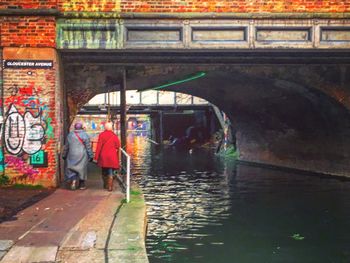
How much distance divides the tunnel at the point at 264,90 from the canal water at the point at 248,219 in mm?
2010

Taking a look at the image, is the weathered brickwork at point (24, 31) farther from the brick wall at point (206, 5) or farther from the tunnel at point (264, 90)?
the tunnel at point (264, 90)

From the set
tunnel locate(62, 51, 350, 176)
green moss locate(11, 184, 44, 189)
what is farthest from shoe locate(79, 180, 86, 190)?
tunnel locate(62, 51, 350, 176)

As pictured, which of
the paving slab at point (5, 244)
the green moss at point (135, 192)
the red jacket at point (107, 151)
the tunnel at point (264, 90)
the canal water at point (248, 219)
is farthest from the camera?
the tunnel at point (264, 90)

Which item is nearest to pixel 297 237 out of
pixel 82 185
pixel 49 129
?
pixel 82 185

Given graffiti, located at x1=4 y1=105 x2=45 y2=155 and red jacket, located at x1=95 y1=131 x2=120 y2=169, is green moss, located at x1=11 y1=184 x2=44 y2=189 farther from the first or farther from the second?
red jacket, located at x1=95 y1=131 x2=120 y2=169

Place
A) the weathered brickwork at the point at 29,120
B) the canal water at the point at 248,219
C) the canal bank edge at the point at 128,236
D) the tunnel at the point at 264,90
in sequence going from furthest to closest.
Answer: the tunnel at the point at 264,90, the weathered brickwork at the point at 29,120, the canal water at the point at 248,219, the canal bank edge at the point at 128,236

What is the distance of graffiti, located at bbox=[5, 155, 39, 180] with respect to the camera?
10.8 m

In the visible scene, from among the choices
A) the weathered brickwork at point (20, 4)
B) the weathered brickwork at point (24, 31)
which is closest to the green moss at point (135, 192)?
the weathered brickwork at point (24, 31)

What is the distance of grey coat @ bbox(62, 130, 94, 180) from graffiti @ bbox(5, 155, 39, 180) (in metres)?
0.86

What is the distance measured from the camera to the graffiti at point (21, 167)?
1082cm

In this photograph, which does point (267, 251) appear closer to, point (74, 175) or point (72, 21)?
point (74, 175)

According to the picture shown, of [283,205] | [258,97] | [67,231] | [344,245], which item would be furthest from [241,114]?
[67,231]

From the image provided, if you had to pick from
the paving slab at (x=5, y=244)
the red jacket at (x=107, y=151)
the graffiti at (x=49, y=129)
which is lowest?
the paving slab at (x=5, y=244)

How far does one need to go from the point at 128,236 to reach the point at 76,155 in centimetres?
458
